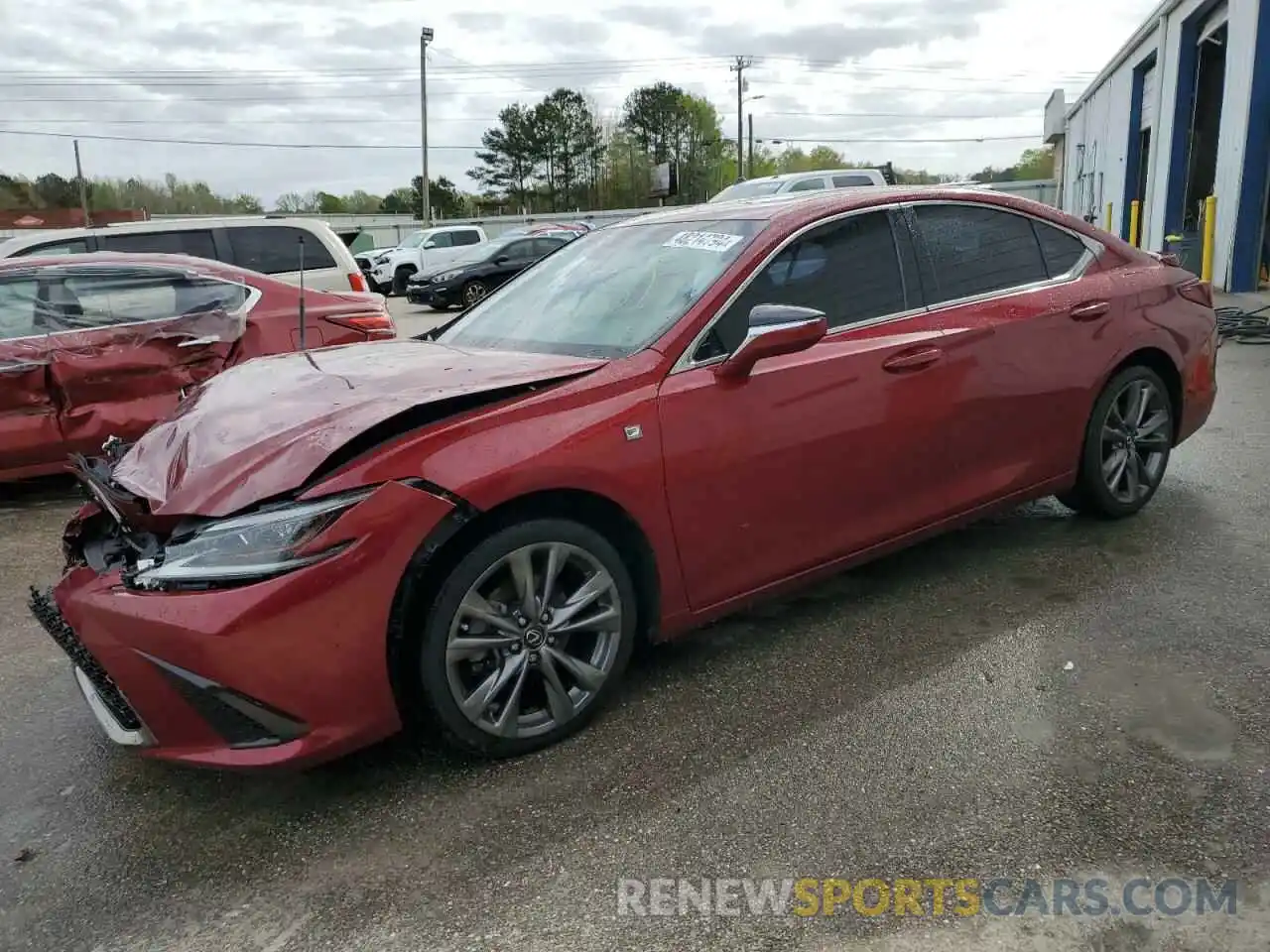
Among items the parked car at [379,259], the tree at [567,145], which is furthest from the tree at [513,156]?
the parked car at [379,259]

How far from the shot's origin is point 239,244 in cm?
894

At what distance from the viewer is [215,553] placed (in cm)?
241

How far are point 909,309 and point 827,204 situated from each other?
1.61 ft


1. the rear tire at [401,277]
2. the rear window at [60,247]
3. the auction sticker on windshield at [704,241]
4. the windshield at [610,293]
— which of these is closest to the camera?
the windshield at [610,293]

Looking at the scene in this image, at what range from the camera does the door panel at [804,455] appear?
3.02m

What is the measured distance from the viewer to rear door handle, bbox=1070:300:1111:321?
13.4 feet

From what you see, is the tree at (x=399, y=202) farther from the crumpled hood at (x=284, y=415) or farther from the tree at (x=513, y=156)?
the crumpled hood at (x=284, y=415)

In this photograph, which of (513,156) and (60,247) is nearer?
(60,247)

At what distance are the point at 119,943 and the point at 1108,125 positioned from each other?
31.3 meters

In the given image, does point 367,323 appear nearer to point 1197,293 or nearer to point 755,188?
point 1197,293

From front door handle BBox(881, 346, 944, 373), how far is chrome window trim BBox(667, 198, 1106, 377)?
14 cm

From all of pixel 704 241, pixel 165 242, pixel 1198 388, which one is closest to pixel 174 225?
pixel 165 242

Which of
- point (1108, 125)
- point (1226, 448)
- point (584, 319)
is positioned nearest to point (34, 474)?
point (584, 319)

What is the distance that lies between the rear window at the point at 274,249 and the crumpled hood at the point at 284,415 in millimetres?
5988
